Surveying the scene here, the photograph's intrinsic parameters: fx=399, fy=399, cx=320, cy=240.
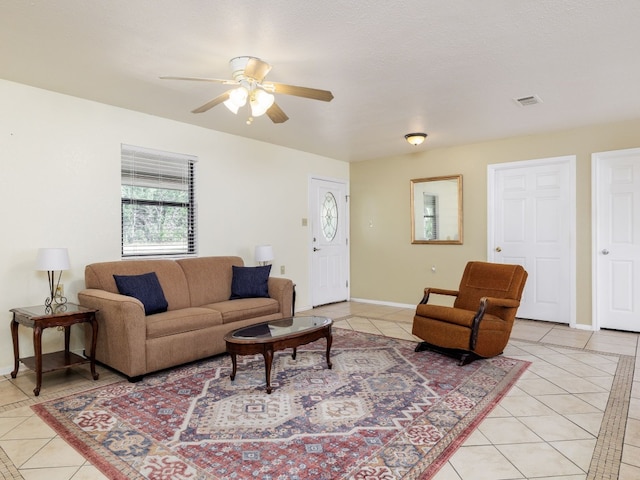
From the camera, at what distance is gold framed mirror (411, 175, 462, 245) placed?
Result: 5.74 m

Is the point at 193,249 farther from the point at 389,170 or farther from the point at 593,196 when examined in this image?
the point at 593,196

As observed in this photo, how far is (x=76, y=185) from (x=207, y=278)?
1522 millimetres

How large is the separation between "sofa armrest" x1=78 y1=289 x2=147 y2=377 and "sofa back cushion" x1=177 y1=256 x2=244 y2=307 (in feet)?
3.09

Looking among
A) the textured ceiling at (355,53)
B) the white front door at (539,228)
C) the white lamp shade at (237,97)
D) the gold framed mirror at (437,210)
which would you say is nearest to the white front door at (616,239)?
the white front door at (539,228)

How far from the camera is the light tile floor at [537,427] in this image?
6.41ft

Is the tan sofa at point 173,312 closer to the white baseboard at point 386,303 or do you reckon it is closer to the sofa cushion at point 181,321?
the sofa cushion at point 181,321

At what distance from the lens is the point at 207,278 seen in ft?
14.2

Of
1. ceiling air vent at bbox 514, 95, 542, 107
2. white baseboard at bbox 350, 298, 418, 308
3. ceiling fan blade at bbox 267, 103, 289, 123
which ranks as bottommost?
white baseboard at bbox 350, 298, 418, 308

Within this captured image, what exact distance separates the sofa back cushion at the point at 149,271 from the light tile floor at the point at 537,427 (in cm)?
77

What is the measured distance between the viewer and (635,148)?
445 cm

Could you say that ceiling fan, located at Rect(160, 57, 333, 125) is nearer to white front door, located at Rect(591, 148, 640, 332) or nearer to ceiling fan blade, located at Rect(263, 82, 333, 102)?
ceiling fan blade, located at Rect(263, 82, 333, 102)

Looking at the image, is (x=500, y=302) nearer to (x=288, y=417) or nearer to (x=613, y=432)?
(x=613, y=432)

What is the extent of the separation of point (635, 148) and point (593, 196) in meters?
0.64

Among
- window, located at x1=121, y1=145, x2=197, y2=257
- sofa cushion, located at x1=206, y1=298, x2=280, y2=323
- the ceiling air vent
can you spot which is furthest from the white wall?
the ceiling air vent
